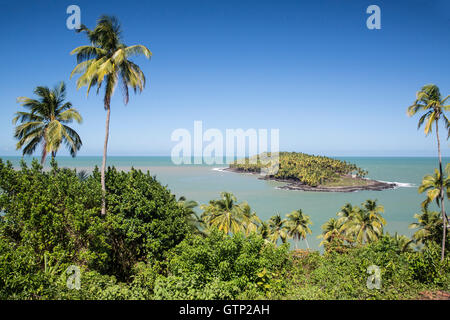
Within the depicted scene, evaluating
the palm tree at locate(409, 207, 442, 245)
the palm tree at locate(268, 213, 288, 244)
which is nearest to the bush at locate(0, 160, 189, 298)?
the palm tree at locate(268, 213, 288, 244)

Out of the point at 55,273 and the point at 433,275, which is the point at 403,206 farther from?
the point at 55,273

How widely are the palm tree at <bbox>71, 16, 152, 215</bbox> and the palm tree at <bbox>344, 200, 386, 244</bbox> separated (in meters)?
25.5

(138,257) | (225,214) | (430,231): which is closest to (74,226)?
(138,257)

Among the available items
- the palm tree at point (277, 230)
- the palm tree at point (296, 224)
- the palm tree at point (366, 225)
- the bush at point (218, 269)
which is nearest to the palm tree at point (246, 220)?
the palm tree at point (277, 230)

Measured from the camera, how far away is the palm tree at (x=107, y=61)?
10952 millimetres

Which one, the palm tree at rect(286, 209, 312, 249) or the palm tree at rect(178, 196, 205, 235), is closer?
the palm tree at rect(178, 196, 205, 235)

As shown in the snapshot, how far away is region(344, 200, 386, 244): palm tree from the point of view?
2619 centimetres

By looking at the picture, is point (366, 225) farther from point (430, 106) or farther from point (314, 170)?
point (314, 170)

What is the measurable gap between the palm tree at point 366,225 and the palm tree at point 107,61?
25.5m

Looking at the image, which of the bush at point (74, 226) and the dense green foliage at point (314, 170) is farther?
the dense green foliage at point (314, 170)

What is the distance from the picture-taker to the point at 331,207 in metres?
53.1

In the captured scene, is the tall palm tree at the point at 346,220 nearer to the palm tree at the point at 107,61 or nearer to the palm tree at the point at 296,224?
the palm tree at the point at 296,224

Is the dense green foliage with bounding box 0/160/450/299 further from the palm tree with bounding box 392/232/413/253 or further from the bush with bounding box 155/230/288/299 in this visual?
the palm tree with bounding box 392/232/413/253
